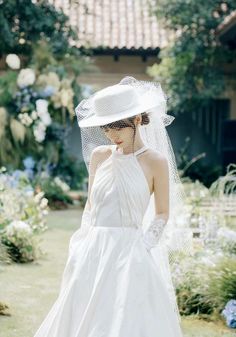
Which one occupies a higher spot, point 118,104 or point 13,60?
point 13,60

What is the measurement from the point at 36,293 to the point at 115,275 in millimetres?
2867

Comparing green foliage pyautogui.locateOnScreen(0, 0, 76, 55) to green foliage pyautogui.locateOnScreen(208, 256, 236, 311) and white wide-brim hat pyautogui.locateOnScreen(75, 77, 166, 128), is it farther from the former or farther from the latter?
white wide-brim hat pyautogui.locateOnScreen(75, 77, 166, 128)

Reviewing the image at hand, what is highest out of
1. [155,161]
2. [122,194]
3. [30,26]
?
[30,26]

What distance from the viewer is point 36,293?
6.91m

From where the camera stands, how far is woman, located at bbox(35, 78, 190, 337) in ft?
13.5

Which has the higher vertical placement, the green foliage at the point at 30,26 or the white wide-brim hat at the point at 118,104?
the green foliage at the point at 30,26

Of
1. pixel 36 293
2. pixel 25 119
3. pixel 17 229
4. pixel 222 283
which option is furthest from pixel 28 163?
pixel 222 283

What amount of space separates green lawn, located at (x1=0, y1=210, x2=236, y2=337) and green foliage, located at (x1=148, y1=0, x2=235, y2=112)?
739cm

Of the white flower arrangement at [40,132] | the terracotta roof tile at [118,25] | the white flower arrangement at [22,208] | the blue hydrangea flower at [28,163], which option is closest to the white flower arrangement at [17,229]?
the white flower arrangement at [22,208]

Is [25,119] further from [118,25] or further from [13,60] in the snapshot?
[118,25]

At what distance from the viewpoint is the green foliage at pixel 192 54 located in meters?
16.9

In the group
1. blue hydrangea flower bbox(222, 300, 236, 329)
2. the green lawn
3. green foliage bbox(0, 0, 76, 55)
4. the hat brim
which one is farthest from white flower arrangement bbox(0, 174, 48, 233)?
green foliage bbox(0, 0, 76, 55)

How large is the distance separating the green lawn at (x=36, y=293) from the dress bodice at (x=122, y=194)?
156 cm

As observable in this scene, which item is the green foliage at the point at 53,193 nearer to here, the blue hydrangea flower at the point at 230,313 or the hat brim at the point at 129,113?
the blue hydrangea flower at the point at 230,313
